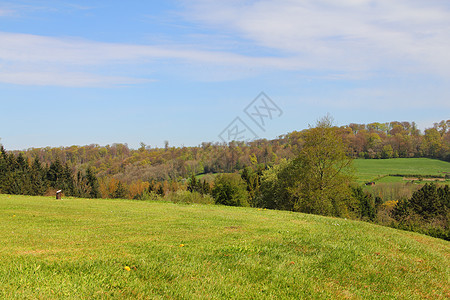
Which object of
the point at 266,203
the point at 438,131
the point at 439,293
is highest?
the point at 438,131

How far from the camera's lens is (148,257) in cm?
765

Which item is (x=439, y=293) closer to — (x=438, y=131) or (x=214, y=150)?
(x=214, y=150)

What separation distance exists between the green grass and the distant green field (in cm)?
9242

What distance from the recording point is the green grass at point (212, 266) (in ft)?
19.1

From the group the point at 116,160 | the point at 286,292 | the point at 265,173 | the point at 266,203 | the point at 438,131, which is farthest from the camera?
the point at 116,160

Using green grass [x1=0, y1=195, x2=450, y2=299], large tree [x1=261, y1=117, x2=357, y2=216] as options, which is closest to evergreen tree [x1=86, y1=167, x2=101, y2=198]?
large tree [x1=261, y1=117, x2=357, y2=216]

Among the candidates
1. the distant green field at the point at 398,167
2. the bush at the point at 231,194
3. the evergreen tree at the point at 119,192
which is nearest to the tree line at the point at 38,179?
the evergreen tree at the point at 119,192

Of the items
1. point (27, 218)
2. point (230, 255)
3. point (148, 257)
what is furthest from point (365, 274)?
point (27, 218)

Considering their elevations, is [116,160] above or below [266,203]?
above

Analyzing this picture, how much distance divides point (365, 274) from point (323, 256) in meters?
1.19

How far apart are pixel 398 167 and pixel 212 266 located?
111241 millimetres

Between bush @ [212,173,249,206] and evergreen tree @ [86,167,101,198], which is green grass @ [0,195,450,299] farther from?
evergreen tree @ [86,167,101,198]

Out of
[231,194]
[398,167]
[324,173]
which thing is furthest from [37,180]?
[398,167]

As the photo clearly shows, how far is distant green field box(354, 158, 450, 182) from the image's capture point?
98438 mm
